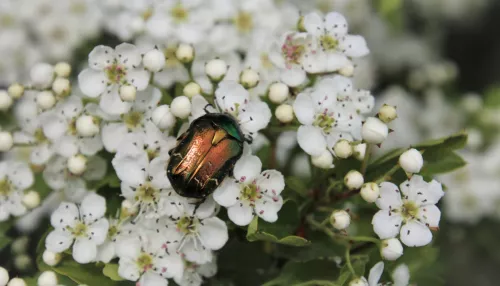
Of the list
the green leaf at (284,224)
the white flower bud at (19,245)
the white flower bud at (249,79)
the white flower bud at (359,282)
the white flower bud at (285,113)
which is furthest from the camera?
the white flower bud at (19,245)

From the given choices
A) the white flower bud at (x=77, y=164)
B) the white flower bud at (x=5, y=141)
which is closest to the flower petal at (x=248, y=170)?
the white flower bud at (x=77, y=164)

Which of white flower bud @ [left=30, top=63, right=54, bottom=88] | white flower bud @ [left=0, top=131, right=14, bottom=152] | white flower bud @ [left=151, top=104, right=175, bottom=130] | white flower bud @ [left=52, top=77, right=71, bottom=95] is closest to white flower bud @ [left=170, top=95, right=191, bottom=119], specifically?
white flower bud @ [left=151, top=104, right=175, bottom=130]

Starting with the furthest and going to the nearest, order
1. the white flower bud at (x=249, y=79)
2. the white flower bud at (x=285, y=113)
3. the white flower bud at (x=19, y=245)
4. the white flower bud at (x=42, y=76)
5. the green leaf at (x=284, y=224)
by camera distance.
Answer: the white flower bud at (x=19, y=245), the white flower bud at (x=42, y=76), the white flower bud at (x=249, y=79), the white flower bud at (x=285, y=113), the green leaf at (x=284, y=224)

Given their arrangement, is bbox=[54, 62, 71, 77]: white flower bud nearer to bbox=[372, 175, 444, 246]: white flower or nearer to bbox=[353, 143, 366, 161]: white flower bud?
bbox=[353, 143, 366, 161]: white flower bud

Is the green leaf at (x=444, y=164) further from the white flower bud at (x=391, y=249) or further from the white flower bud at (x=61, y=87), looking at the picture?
the white flower bud at (x=61, y=87)

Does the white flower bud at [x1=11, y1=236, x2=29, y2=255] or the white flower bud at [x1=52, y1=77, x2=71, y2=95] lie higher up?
the white flower bud at [x1=52, y1=77, x2=71, y2=95]

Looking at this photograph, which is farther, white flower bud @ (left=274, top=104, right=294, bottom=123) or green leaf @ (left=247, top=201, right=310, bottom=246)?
white flower bud @ (left=274, top=104, right=294, bottom=123)
